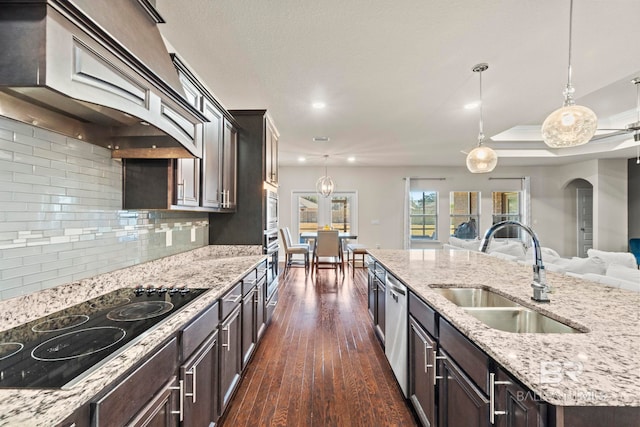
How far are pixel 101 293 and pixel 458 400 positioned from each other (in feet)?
6.14

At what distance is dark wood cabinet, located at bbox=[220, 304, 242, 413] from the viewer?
168cm

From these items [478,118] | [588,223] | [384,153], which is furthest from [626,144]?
[384,153]

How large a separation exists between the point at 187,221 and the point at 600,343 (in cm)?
284

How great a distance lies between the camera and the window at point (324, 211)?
7855 mm

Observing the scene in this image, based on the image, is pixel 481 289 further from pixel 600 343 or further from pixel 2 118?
pixel 2 118

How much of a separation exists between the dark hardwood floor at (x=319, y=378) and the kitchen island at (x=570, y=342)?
921 mm

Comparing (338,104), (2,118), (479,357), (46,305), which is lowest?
(479,357)

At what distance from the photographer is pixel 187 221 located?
2691 mm

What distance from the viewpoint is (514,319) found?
4.87 feet

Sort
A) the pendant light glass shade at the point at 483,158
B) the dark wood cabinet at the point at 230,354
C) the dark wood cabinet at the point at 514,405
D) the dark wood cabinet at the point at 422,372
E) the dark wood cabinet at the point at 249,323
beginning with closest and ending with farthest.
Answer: the dark wood cabinet at the point at 514,405
the dark wood cabinet at the point at 422,372
the dark wood cabinet at the point at 230,354
the dark wood cabinet at the point at 249,323
the pendant light glass shade at the point at 483,158

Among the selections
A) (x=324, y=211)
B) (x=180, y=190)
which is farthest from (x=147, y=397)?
(x=324, y=211)

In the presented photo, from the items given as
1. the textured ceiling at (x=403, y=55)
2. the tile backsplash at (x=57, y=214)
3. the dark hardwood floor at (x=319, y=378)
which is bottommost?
the dark hardwood floor at (x=319, y=378)

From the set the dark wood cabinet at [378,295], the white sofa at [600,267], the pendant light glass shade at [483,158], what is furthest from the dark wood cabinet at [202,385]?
the pendant light glass shade at [483,158]

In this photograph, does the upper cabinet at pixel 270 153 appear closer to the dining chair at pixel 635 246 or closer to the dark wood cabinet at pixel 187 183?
the dark wood cabinet at pixel 187 183
